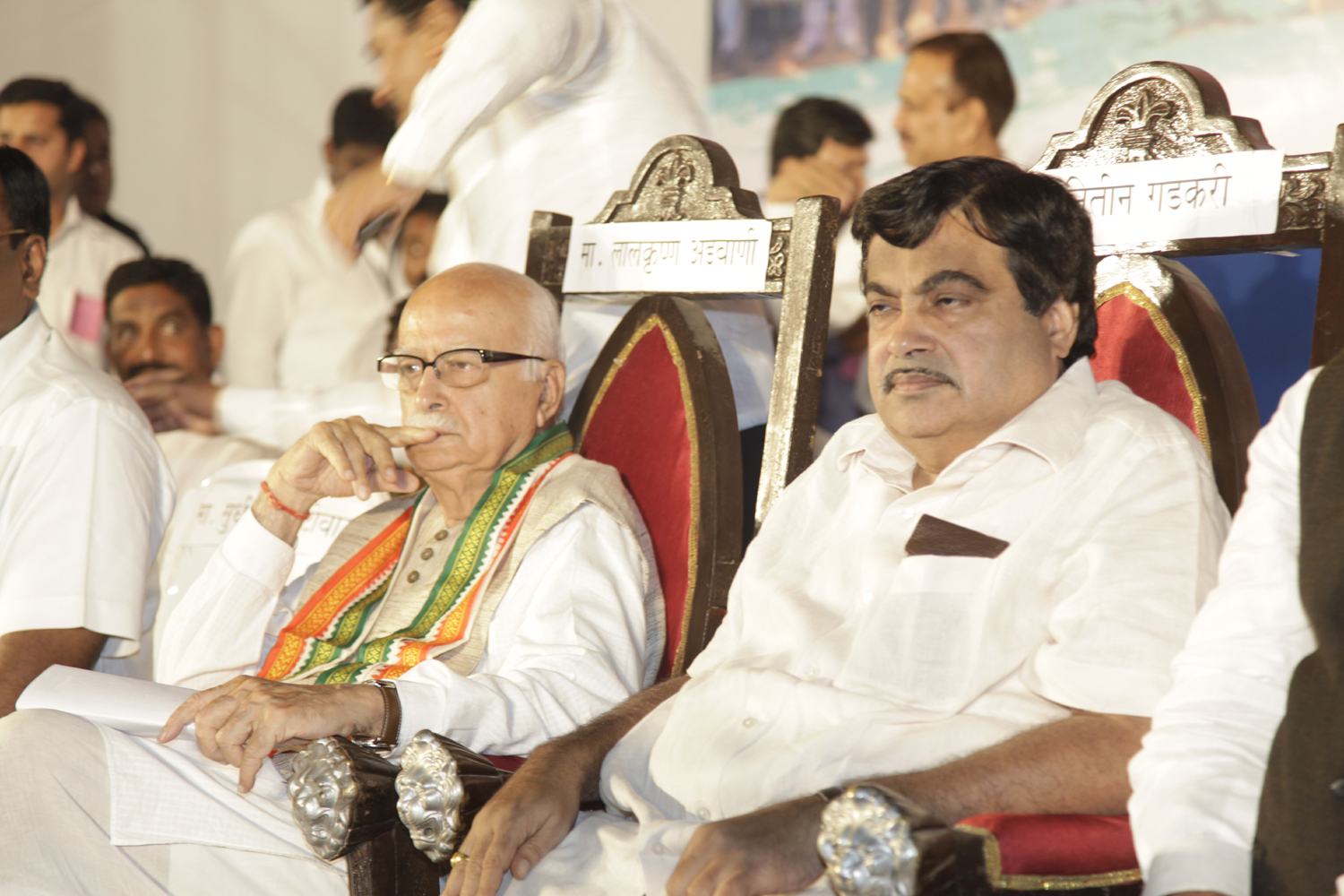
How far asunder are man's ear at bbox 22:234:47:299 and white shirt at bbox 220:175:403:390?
1.99m

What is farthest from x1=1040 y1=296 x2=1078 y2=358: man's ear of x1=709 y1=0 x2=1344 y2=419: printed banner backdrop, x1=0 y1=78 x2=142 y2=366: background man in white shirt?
x1=0 y1=78 x2=142 y2=366: background man in white shirt

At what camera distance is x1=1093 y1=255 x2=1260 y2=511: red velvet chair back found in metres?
1.79

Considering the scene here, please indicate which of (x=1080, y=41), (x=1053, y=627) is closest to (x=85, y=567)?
(x=1053, y=627)

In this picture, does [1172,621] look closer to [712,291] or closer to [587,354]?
[712,291]

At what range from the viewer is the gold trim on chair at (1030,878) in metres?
1.24

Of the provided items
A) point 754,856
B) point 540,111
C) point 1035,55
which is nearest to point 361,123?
point 540,111

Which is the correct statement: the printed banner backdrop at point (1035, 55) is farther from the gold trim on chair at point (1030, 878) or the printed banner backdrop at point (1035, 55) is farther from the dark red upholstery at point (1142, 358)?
the gold trim on chair at point (1030, 878)

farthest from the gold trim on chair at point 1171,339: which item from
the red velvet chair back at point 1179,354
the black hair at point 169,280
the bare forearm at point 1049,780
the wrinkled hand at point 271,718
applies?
the black hair at point 169,280

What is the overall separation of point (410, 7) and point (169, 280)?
4.31 ft

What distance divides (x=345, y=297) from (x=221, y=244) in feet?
5.51

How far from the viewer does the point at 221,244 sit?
630cm

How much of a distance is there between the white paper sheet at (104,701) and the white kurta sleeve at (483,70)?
1.41 meters

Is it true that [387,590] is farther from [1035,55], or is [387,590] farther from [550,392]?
[1035,55]

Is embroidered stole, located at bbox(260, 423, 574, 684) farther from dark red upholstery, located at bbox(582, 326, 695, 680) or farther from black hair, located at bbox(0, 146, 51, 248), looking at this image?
black hair, located at bbox(0, 146, 51, 248)
